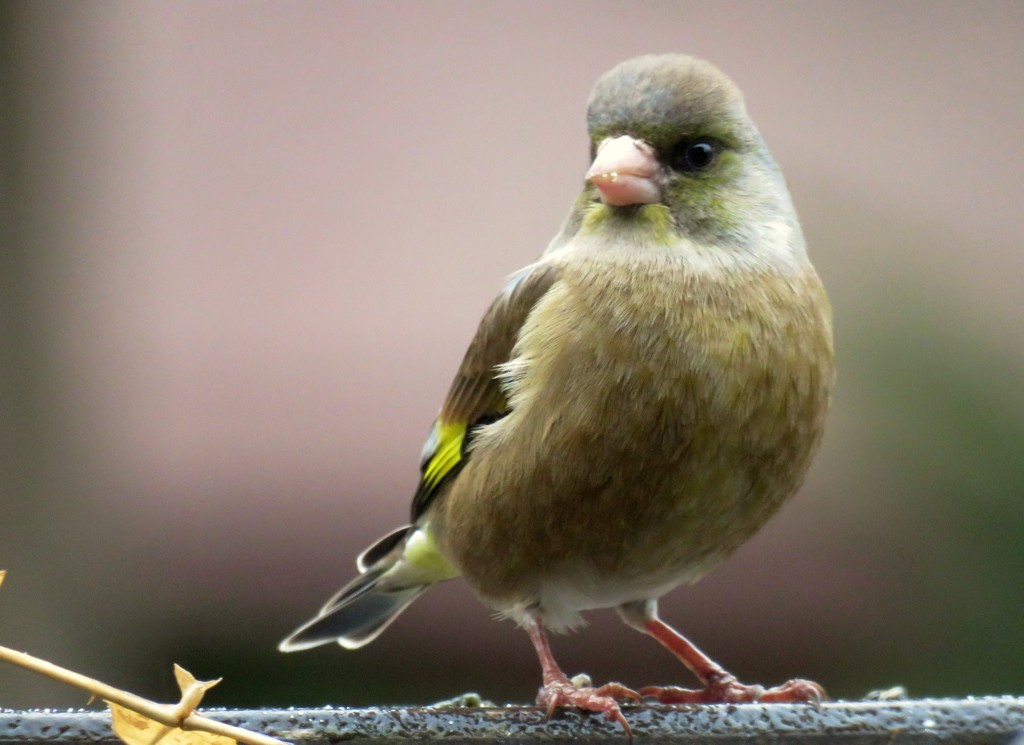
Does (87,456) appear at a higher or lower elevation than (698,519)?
lower

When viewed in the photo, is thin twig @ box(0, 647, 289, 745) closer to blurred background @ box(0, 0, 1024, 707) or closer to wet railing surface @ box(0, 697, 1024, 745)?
wet railing surface @ box(0, 697, 1024, 745)

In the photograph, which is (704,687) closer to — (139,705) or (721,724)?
(721,724)

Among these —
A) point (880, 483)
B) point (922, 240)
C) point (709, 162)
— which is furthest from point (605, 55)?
point (709, 162)

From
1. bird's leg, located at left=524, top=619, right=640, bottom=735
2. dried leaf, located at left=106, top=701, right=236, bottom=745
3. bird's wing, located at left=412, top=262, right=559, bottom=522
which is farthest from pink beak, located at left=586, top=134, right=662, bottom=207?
dried leaf, located at left=106, top=701, right=236, bottom=745

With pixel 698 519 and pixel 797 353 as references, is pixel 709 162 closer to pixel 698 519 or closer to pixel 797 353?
pixel 797 353

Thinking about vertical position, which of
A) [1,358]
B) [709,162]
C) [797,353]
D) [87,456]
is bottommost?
[87,456]

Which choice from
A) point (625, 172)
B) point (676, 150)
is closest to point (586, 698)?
point (625, 172)

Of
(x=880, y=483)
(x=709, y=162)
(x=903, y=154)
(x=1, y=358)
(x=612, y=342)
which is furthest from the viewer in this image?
(x=903, y=154)
